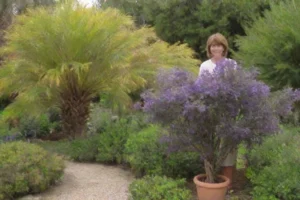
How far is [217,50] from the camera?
5.52 m

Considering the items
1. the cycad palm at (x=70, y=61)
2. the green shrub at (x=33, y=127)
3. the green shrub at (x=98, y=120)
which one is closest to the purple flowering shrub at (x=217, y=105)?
the cycad palm at (x=70, y=61)

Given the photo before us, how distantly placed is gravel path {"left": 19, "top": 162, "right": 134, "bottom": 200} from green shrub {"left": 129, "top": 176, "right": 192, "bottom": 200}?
2.12 feet

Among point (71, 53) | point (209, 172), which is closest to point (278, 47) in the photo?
point (71, 53)

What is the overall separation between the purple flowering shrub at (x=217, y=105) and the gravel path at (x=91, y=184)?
4.89 feet

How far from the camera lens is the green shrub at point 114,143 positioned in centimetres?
728

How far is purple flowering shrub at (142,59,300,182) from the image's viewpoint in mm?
4621

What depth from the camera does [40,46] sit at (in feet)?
26.6

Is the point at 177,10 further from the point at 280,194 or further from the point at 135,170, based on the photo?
the point at 280,194

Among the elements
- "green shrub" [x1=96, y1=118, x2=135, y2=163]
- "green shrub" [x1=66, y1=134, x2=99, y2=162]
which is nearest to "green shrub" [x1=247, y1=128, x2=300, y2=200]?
"green shrub" [x1=96, y1=118, x2=135, y2=163]

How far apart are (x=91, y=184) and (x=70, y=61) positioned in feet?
9.26

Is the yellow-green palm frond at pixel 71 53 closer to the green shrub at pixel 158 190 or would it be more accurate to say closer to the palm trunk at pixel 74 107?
the palm trunk at pixel 74 107

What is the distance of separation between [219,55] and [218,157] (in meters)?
1.36

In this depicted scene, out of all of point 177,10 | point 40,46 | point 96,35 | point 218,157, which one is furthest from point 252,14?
point 218,157

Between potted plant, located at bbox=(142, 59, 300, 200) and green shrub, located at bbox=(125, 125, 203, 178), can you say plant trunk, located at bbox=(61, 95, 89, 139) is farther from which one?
potted plant, located at bbox=(142, 59, 300, 200)
